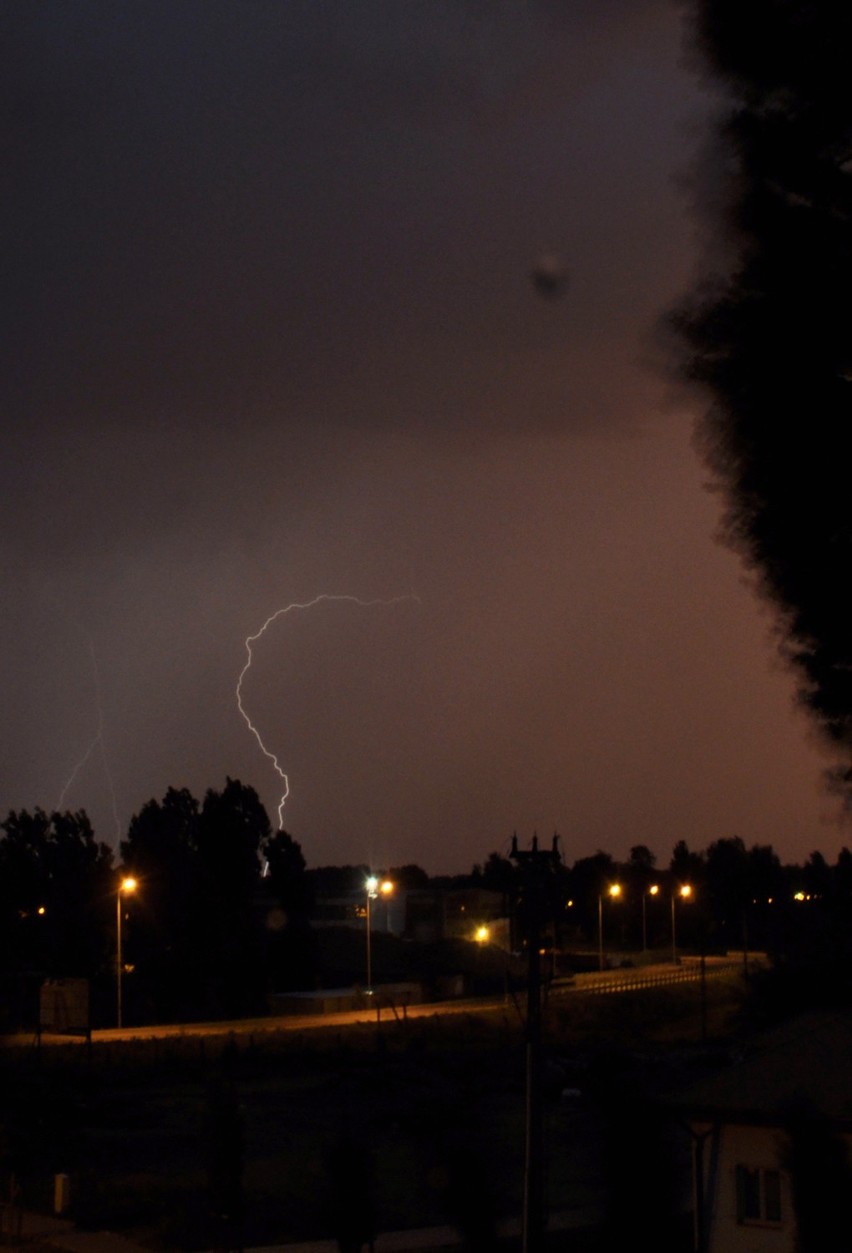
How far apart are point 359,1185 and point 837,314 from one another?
9.66 meters

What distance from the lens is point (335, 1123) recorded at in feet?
102

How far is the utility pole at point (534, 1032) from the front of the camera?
34.3 feet

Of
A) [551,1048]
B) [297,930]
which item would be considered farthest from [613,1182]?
[297,930]

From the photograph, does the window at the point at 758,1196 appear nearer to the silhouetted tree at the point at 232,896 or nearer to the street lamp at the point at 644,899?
the silhouetted tree at the point at 232,896

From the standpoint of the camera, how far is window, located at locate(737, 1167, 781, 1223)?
412 inches

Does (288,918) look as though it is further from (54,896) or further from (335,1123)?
(335,1123)

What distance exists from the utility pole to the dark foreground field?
409mm

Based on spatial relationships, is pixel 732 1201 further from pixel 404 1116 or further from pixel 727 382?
pixel 404 1116

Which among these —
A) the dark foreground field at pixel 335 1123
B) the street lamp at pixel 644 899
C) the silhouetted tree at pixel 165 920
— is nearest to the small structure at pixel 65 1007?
the dark foreground field at pixel 335 1123

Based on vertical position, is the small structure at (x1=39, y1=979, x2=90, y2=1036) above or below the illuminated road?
above

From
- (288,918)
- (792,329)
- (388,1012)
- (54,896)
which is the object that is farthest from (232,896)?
(792,329)

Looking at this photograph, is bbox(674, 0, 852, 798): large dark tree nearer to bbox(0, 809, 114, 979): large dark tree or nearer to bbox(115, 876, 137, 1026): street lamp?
bbox(115, 876, 137, 1026): street lamp

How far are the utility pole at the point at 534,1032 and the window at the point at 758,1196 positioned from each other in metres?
1.54

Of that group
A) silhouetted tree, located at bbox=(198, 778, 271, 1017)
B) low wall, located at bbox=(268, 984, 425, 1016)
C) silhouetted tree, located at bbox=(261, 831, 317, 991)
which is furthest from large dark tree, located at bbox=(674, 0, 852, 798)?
silhouetted tree, located at bbox=(261, 831, 317, 991)
